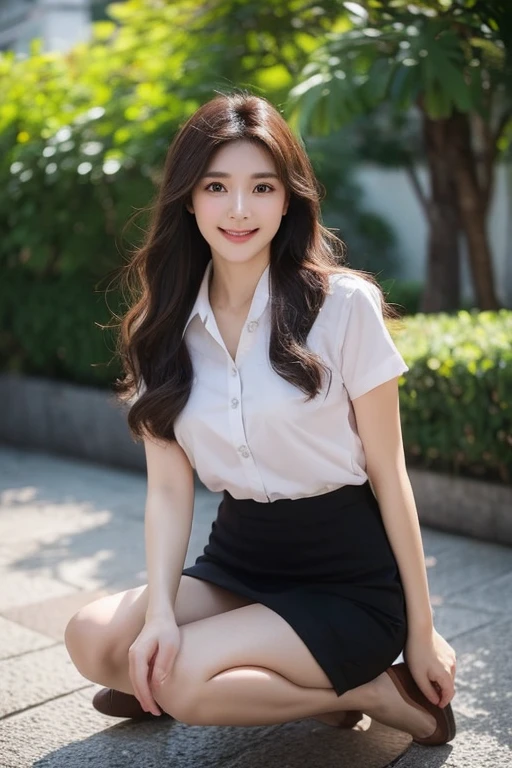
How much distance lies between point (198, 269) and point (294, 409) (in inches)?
21.9

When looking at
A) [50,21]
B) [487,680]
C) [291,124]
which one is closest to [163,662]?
[487,680]

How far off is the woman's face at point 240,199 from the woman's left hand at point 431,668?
1.06 metres

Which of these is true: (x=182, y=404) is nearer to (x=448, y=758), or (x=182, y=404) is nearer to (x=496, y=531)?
(x=448, y=758)

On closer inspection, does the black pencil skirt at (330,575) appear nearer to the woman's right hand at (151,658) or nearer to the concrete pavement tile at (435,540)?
the woman's right hand at (151,658)

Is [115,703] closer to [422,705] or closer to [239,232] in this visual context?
[422,705]

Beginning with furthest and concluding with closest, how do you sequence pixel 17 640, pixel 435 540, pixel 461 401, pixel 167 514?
pixel 435 540, pixel 461 401, pixel 17 640, pixel 167 514

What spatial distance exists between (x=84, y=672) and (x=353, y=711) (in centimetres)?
72

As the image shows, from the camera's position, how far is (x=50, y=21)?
17469 mm

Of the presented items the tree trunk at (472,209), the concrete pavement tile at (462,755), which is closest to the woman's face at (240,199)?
the concrete pavement tile at (462,755)

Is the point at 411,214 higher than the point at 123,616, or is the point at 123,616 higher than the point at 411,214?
the point at 123,616

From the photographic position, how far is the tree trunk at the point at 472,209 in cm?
602

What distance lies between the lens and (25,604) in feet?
12.4

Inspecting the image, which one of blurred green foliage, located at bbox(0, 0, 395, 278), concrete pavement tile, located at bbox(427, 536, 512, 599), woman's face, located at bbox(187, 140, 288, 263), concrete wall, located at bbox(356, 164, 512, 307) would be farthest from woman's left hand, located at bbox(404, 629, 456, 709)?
concrete wall, located at bbox(356, 164, 512, 307)

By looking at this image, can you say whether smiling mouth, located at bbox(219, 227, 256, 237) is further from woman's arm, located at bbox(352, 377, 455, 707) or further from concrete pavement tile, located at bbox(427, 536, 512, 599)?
concrete pavement tile, located at bbox(427, 536, 512, 599)
